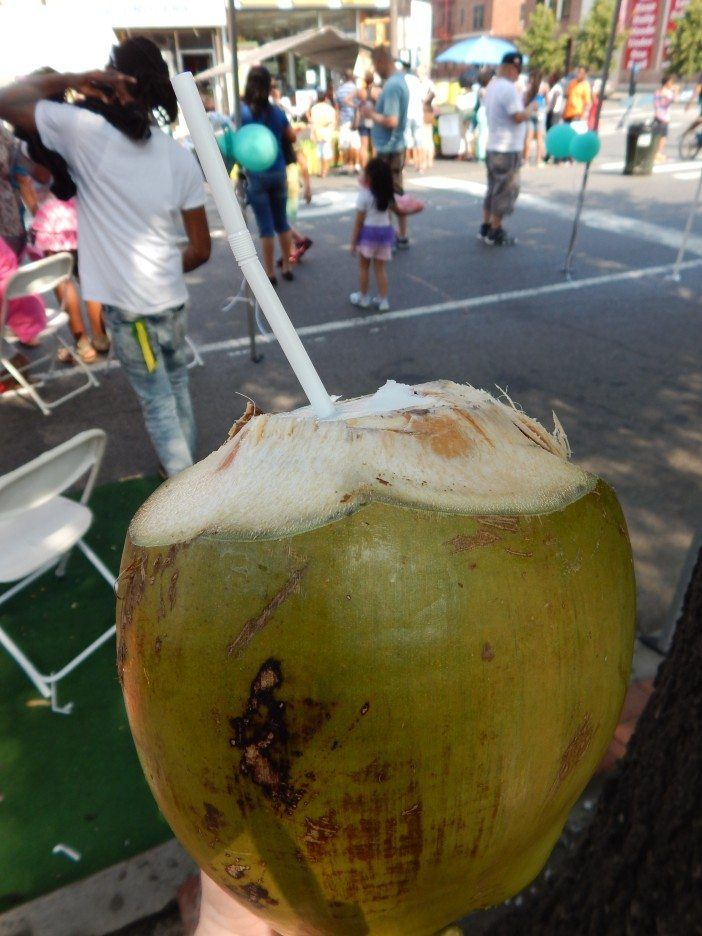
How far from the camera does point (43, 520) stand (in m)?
2.78

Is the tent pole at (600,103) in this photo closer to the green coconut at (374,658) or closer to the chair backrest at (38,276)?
the chair backrest at (38,276)

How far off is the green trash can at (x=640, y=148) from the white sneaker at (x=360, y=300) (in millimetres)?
8469

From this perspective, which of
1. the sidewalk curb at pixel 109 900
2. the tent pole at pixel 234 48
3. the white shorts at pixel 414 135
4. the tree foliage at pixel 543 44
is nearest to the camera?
the sidewalk curb at pixel 109 900

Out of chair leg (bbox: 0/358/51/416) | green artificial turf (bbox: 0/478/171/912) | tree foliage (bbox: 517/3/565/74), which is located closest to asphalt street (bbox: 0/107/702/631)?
chair leg (bbox: 0/358/51/416)

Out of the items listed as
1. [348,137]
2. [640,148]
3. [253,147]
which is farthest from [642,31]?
[253,147]

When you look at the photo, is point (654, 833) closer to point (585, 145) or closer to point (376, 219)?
point (376, 219)

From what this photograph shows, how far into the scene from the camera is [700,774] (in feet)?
3.22

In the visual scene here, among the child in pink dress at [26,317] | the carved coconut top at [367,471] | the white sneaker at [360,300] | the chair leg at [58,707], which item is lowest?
the chair leg at [58,707]

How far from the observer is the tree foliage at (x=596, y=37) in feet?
109

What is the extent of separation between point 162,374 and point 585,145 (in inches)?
210

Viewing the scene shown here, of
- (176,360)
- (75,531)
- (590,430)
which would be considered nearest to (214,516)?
(75,531)

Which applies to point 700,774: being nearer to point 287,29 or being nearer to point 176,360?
point 176,360

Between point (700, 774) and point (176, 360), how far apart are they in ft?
9.38

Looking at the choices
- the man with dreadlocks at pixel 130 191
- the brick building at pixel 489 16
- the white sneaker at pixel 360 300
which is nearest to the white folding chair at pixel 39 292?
the man with dreadlocks at pixel 130 191
